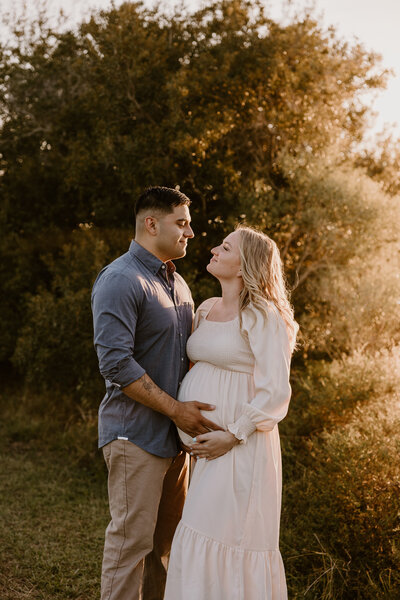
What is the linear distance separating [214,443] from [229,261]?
91cm

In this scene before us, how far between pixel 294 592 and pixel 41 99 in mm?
8198

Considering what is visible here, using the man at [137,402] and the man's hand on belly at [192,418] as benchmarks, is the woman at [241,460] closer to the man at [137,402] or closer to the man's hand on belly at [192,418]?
the man's hand on belly at [192,418]

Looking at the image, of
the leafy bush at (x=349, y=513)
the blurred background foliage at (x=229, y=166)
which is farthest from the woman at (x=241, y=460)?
the blurred background foliage at (x=229, y=166)

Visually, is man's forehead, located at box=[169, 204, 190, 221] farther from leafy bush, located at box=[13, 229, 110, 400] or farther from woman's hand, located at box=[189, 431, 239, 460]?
leafy bush, located at box=[13, 229, 110, 400]

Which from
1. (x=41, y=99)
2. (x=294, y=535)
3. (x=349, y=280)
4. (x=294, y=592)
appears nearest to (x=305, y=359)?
(x=349, y=280)

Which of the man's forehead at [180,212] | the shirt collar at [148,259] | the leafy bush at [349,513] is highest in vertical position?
the man's forehead at [180,212]

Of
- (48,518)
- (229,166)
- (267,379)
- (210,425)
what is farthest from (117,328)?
(229,166)

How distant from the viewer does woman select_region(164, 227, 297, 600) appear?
2.63m

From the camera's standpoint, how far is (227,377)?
2836 millimetres

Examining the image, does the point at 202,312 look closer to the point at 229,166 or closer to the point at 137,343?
the point at 137,343

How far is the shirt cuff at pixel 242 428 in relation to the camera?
268 centimetres

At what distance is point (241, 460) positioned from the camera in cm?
271

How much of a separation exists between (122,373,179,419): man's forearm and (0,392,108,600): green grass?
187 cm

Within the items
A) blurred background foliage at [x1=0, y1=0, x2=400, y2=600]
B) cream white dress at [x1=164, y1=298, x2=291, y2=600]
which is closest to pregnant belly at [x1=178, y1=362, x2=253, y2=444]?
cream white dress at [x1=164, y1=298, x2=291, y2=600]
